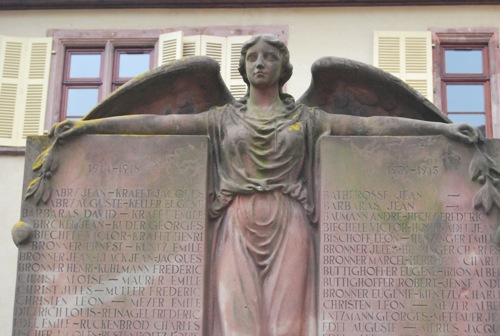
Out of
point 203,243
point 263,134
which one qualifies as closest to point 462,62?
point 263,134

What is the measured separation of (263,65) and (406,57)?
9.02 meters

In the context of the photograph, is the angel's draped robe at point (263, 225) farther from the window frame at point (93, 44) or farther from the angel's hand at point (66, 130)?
the window frame at point (93, 44)

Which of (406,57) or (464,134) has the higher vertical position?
(406,57)

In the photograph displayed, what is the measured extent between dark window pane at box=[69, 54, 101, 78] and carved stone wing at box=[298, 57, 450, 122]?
30.6 ft

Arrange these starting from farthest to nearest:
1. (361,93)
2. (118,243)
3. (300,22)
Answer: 1. (300,22)
2. (361,93)
3. (118,243)

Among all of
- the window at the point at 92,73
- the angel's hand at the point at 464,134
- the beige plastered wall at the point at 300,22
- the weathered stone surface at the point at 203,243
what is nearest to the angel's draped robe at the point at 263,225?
the weathered stone surface at the point at 203,243

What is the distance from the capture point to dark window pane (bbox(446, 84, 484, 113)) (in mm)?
17391

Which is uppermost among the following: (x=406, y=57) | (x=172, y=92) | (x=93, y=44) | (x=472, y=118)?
(x=93, y=44)

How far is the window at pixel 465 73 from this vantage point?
56.9 ft

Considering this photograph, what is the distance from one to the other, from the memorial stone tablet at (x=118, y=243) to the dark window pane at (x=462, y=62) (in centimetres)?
993

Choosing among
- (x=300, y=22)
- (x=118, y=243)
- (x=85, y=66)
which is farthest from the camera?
(x=85, y=66)

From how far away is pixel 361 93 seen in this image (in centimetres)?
909

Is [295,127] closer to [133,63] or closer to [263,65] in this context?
[263,65]

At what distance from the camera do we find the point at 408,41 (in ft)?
57.1
